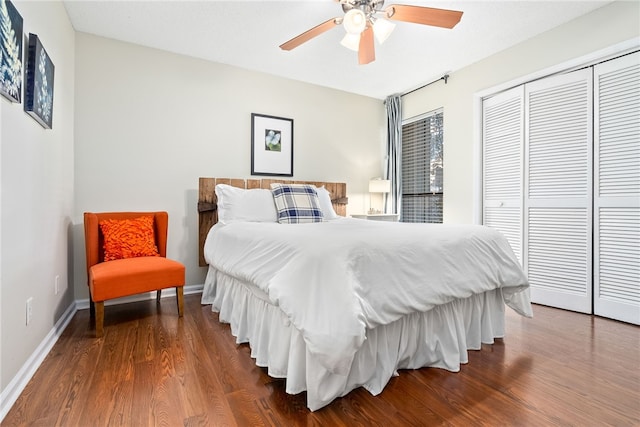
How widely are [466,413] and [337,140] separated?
11.3 ft

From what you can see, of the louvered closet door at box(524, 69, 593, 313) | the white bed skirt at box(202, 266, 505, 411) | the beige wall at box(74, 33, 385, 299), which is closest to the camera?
the white bed skirt at box(202, 266, 505, 411)

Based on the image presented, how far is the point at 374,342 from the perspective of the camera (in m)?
1.52

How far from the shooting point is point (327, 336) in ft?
4.06

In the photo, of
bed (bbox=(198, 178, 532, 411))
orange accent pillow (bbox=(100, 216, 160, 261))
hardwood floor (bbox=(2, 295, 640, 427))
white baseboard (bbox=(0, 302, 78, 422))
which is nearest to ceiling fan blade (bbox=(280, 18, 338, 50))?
bed (bbox=(198, 178, 532, 411))

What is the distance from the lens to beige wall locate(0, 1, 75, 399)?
1.41m

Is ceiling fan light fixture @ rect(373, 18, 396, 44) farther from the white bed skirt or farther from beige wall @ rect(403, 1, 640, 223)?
the white bed skirt

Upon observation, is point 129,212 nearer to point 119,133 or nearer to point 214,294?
point 119,133

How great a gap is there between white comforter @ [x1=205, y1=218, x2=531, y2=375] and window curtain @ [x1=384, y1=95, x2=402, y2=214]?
7.85 ft

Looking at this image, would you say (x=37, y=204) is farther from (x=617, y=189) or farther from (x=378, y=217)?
(x=617, y=189)

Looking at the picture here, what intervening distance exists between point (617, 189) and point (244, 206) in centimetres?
312

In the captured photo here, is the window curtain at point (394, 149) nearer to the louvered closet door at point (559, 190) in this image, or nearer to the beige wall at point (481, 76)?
the beige wall at point (481, 76)

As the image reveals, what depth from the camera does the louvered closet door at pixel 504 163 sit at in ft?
10.3

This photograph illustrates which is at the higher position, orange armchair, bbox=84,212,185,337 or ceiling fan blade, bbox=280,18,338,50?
ceiling fan blade, bbox=280,18,338,50

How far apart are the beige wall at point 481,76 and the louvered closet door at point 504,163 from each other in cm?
14
